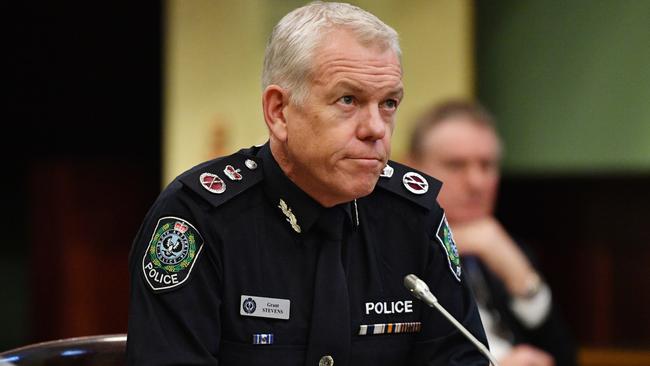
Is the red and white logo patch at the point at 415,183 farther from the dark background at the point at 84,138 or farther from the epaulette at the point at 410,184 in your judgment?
the dark background at the point at 84,138

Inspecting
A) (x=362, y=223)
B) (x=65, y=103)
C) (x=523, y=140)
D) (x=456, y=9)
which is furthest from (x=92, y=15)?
(x=362, y=223)

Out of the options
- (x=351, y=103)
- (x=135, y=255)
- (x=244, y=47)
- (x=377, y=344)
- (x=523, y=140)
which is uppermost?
(x=244, y=47)

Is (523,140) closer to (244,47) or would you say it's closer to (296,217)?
(244,47)

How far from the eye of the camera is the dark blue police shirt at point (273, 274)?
1.72m

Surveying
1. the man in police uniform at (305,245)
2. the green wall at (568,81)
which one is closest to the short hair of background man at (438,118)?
the green wall at (568,81)

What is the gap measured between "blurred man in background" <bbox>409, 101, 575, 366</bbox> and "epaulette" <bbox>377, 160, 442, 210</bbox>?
1.09m

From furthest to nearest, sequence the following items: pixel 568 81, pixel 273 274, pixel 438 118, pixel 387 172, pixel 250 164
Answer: pixel 568 81 < pixel 438 118 < pixel 387 172 < pixel 250 164 < pixel 273 274

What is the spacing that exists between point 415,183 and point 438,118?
128 centimetres

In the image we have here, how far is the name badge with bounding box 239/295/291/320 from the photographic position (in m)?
1.78

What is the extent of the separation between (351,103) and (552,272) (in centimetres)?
281

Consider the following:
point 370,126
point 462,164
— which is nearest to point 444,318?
point 370,126

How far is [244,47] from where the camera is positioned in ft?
12.9

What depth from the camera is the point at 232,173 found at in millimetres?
1888

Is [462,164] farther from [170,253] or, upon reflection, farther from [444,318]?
[170,253]
